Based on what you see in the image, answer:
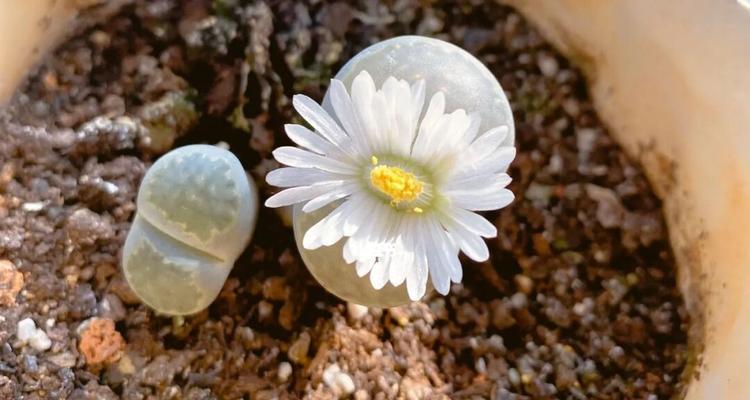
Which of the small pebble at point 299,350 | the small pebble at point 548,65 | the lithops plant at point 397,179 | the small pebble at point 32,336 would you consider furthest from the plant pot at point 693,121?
the small pebble at point 32,336

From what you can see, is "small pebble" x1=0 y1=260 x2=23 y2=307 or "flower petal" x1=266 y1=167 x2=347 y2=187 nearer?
"flower petal" x1=266 y1=167 x2=347 y2=187

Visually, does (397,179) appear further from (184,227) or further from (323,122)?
(184,227)

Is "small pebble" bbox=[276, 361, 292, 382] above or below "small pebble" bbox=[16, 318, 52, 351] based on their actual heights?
Answer: above

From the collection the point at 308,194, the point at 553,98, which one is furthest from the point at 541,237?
the point at 308,194

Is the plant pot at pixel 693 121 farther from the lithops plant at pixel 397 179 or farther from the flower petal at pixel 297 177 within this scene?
the flower petal at pixel 297 177

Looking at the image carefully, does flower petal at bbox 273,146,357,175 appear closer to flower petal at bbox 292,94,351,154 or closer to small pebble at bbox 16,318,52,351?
flower petal at bbox 292,94,351,154

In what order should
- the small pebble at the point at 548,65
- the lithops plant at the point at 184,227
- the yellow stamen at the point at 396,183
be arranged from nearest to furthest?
the yellow stamen at the point at 396,183 < the lithops plant at the point at 184,227 < the small pebble at the point at 548,65

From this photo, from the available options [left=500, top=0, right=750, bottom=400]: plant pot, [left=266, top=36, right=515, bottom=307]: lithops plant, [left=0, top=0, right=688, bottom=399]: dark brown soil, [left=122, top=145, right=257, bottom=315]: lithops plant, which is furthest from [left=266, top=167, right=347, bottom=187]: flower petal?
[left=500, top=0, right=750, bottom=400]: plant pot
